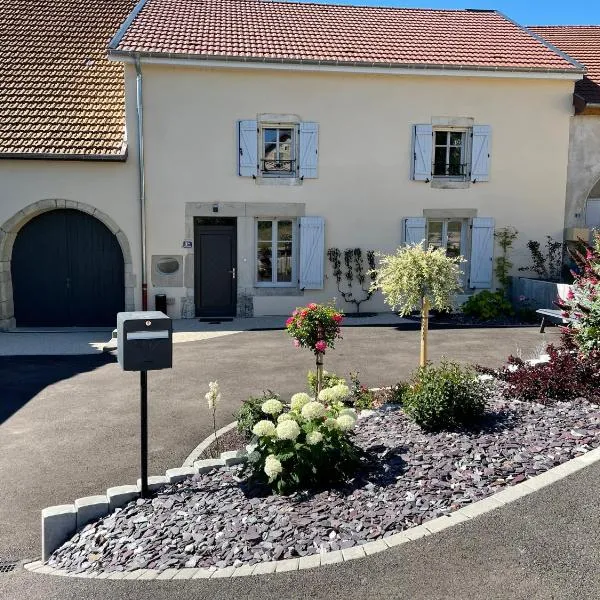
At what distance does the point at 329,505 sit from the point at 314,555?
50cm

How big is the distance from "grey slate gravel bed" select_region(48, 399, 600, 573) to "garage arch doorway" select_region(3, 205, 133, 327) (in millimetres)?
9393

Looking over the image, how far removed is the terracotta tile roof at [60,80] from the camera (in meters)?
12.8

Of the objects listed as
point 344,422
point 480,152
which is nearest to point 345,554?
point 344,422

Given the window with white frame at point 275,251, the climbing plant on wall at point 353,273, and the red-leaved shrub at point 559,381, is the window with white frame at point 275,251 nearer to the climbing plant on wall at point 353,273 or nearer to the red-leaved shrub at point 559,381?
the climbing plant on wall at point 353,273

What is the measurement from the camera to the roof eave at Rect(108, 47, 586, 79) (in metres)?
12.6

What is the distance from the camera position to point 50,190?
12797 mm

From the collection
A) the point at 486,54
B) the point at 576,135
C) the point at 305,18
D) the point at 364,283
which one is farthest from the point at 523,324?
the point at 305,18

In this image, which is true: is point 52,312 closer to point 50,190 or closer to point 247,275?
point 50,190

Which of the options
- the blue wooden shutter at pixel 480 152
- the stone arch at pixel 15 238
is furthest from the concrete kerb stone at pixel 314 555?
the blue wooden shutter at pixel 480 152

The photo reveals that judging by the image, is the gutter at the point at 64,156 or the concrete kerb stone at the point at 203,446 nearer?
the concrete kerb stone at the point at 203,446

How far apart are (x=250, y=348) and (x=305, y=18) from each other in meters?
9.31

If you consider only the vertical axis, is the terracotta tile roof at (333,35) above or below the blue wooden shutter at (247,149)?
above

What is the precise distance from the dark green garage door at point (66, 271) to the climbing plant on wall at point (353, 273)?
466 centimetres

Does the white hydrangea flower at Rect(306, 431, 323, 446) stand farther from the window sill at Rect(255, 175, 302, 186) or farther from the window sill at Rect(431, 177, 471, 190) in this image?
the window sill at Rect(431, 177, 471, 190)
